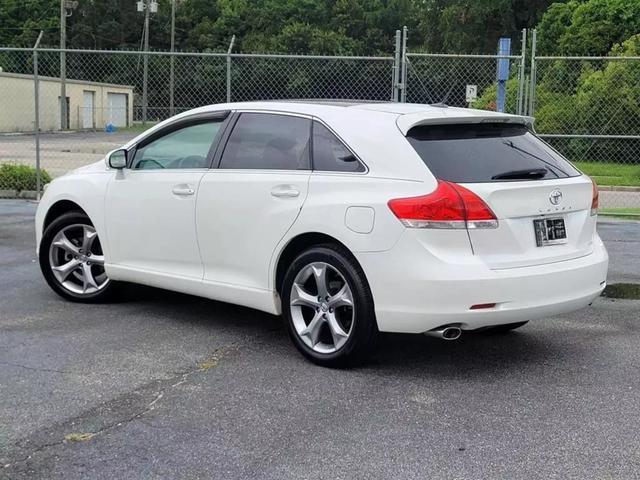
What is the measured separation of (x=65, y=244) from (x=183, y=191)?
1.44 metres

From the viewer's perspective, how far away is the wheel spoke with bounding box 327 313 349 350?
15.9 feet

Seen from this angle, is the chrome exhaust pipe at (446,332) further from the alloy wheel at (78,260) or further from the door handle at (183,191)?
the alloy wheel at (78,260)

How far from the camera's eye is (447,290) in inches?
175

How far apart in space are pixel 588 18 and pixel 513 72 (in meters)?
11.7

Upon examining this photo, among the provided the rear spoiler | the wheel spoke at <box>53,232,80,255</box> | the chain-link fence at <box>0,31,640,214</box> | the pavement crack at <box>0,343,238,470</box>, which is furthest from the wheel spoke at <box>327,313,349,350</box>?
the chain-link fence at <box>0,31,640,214</box>

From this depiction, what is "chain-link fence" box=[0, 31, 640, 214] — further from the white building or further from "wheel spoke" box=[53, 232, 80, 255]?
the white building

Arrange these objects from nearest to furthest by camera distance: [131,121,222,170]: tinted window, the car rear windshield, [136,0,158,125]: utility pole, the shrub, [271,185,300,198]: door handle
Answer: the car rear windshield, [271,185,300,198]: door handle, [131,121,222,170]: tinted window, the shrub, [136,0,158,125]: utility pole

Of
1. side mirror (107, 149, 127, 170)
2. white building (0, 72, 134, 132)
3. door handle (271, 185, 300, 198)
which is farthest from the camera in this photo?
white building (0, 72, 134, 132)

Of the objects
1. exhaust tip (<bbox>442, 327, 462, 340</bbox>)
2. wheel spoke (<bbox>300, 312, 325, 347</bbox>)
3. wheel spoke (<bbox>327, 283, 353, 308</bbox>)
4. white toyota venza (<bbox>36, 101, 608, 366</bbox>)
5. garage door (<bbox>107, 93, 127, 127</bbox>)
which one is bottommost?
garage door (<bbox>107, 93, 127, 127</bbox>)

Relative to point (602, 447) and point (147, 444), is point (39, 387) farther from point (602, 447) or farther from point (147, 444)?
point (602, 447)

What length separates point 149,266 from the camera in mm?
6008

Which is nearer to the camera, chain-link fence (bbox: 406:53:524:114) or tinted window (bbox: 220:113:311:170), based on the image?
tinted window (bbox: 220:113:311:170)

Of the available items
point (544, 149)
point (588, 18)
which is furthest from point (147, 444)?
point (588, 18)

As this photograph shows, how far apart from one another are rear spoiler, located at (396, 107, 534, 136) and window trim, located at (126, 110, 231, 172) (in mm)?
1417
